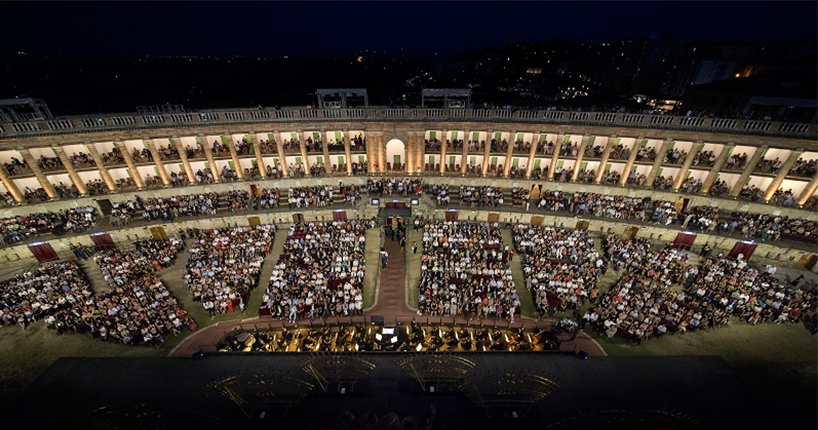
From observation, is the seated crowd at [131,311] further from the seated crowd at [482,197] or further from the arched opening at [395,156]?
the seated crowd at [482,197]

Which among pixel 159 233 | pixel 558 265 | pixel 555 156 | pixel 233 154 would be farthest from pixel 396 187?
pixel 159 233

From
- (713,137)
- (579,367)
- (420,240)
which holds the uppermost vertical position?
(713,137)

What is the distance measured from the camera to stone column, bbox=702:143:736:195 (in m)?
35.9

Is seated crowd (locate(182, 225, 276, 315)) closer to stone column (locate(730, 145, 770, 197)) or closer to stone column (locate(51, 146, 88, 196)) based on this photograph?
stone column (locate(51, 146, 88, 196))

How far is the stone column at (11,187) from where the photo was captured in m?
34.4

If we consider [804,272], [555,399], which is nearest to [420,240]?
[555,399]

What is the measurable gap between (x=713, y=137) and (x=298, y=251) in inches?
1785

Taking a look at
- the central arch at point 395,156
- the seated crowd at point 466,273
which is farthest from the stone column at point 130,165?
the seated crowd at point 466,273

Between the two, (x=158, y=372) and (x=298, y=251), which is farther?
(x=298, y=251)

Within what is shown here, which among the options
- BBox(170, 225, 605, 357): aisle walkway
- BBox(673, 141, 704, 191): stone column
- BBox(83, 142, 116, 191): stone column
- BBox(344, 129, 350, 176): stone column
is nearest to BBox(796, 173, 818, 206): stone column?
BBox(673, 141, 704, 191): stone column

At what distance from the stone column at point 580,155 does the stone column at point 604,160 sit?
2.14 metres

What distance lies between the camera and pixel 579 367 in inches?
802

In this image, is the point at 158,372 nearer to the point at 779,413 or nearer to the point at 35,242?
the point at 35,242

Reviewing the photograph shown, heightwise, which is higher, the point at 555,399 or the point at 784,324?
the point at 555,399
